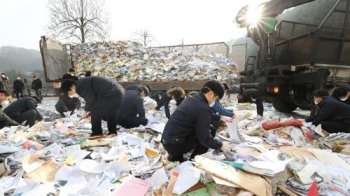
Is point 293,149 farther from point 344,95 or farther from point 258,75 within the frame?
point 258,75

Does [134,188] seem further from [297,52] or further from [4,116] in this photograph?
[297,52]

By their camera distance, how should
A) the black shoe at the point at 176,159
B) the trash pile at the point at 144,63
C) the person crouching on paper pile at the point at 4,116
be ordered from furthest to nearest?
the trash pile at the point at 144,63, the person crouching on paper pile at the point at 4,116, the black shoe at the point at 176,159

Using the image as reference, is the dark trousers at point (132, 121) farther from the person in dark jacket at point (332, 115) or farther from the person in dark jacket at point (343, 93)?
the person in dark jacket at point (343, 93)

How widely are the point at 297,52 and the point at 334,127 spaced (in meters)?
1.83

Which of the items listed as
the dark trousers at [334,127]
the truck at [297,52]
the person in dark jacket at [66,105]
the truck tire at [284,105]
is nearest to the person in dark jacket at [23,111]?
the person in dark jacket at [66,105]

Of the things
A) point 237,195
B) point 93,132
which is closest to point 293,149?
point 237,195

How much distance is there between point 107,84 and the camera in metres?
2.84


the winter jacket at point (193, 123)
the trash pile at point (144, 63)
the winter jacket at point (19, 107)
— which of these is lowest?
the winter jacket at point (19, 107)

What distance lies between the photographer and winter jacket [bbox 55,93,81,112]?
4584mm

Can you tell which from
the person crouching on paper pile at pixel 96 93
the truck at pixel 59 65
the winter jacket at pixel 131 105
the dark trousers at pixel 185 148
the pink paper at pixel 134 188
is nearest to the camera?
the pink paper at pixel 134 188

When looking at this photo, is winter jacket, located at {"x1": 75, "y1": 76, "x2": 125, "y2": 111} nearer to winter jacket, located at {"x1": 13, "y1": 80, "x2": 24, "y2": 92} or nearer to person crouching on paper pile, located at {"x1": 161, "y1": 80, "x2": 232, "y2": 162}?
person crouching on paper pile, located at {"x1": 161, "y1": 80, "x2": 232, "y2": 162}

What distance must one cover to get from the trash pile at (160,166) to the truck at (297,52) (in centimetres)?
139

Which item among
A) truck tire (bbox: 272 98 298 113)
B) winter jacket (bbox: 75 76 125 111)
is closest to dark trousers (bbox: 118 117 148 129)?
winter jacket (bbox: 75 76 125 111)

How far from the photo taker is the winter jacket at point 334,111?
2.93 m
